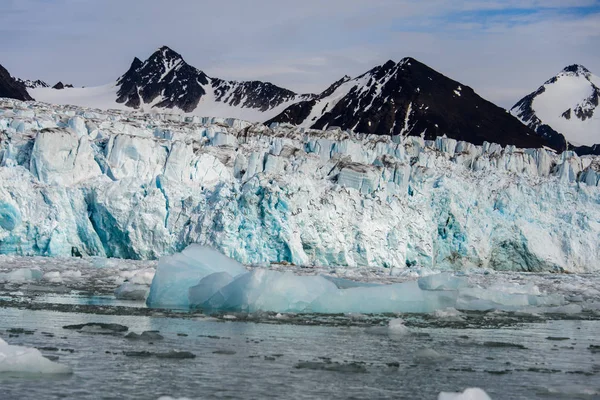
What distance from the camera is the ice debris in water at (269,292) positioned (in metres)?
11.1

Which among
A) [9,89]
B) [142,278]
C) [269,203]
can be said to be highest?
[9,89]

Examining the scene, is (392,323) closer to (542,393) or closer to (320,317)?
(320,317)

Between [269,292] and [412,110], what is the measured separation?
57271 millimetres

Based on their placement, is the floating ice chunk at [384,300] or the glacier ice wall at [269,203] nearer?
the floating ice chunk at [384,300]

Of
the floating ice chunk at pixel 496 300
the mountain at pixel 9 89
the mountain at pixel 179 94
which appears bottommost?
the floating ice chunk at pixel 496 300

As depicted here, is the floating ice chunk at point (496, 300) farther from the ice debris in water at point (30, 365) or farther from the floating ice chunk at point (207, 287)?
the ice debris in water at point (30, 365)

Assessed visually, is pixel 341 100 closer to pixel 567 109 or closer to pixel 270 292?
pixel 567 109

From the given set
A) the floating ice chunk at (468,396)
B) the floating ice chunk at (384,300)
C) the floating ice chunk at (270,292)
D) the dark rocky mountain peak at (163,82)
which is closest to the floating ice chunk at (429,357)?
the floating ice chunk at (468,396)

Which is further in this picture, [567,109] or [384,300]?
[567,109]

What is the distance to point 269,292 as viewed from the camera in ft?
36.5

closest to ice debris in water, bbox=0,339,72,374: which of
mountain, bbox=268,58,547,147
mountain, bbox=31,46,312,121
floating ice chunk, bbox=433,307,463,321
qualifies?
floating ice chunk, bbox=433,307,463,321

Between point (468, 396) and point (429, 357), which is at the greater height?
point (468, 396)

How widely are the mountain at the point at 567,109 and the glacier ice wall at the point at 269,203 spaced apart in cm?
5159

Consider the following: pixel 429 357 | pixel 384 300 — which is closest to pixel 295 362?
pixel 429 357
